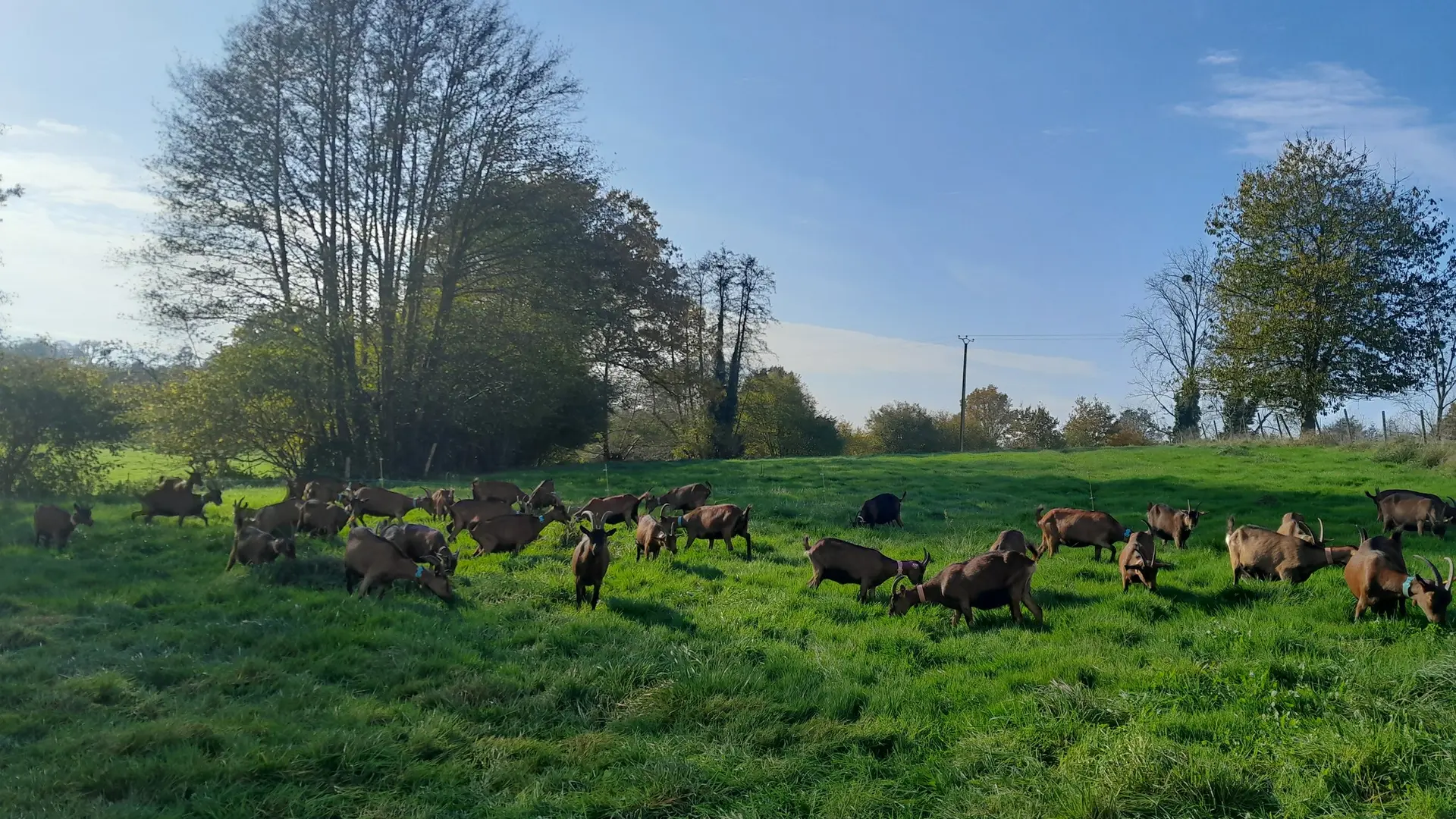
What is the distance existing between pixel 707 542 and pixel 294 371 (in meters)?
18.6

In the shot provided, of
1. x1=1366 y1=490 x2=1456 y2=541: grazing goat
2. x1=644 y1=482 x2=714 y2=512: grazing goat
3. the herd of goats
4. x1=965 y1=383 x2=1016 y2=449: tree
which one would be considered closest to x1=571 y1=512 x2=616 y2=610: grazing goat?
the herd of goats

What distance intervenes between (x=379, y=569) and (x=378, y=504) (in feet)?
22.5

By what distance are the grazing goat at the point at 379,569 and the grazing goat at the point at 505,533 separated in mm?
2587

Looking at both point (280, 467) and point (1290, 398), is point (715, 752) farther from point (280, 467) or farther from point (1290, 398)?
point (1290, 398)

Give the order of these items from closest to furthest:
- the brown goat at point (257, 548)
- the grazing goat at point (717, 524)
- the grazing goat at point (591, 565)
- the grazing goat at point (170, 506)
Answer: the grazing goat at point (591, 565)
the brown goat at point (257, 548)
the grazing goat at point (717, 524)
the grazing goat at point (170, 506)

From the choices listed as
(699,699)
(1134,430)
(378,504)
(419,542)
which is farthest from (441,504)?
(1134,430)

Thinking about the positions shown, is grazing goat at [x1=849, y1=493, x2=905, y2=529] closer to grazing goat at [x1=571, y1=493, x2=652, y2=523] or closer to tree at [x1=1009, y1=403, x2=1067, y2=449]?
grazing goat at [x1=571, y1=493, x2=652, y2=523]

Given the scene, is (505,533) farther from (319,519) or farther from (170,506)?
(170,506)

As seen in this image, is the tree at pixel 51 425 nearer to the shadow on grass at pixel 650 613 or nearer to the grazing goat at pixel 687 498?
the grazing goat at pixel 687 498

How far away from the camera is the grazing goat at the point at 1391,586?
7.99m

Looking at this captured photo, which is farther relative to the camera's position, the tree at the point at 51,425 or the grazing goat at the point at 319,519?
the tree at the point at 51,425

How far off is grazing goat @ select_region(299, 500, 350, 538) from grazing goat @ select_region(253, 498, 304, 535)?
88 mm

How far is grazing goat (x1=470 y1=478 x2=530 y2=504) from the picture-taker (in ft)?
58.7

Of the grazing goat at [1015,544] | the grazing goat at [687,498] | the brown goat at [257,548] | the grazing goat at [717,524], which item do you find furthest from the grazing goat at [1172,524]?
the brown goat at [257,548]
